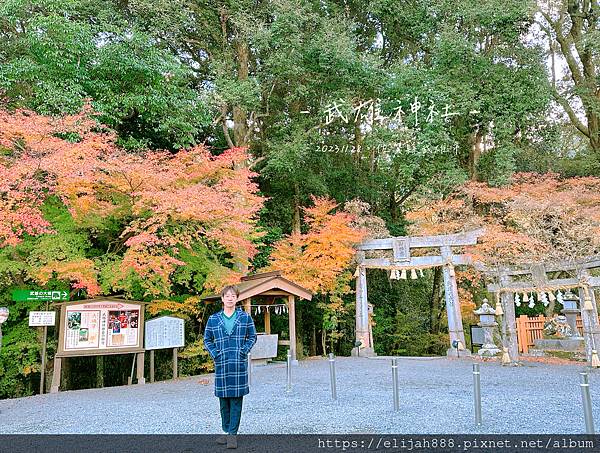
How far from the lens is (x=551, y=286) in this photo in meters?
9.89

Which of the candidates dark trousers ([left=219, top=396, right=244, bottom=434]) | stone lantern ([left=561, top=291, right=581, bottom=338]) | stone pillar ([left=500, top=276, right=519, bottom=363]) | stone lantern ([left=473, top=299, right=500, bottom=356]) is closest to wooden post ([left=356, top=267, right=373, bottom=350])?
stone lantern ([left=473, top=299, right=500, bottom=356])

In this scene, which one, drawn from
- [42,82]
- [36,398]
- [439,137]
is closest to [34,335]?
[36,398]

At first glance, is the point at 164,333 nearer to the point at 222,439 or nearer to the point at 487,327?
the point at 222,439

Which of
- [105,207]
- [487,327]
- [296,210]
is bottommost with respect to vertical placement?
[487,327]

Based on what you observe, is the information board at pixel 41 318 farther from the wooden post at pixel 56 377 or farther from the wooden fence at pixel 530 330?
the wooden fence at pixel 530 330

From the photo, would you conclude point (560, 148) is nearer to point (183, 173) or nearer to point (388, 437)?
point (183, 173)

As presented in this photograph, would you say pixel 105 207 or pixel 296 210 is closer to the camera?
pixel 105 207

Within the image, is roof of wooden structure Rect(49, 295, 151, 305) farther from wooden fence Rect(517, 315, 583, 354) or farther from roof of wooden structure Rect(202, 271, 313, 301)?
wooden fence Rect(517, 315, 583, 354)

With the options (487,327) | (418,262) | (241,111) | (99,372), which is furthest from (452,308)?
(99,372)

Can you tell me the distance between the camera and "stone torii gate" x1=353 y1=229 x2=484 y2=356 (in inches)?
501

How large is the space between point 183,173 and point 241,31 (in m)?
6.25

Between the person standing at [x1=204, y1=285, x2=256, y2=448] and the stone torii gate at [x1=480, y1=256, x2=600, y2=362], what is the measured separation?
26.7ft

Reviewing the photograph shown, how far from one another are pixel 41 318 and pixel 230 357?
5931 millimetres

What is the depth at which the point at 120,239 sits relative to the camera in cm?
945
